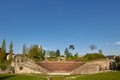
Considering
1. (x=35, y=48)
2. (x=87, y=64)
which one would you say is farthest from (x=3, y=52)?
(x=87, y=64)

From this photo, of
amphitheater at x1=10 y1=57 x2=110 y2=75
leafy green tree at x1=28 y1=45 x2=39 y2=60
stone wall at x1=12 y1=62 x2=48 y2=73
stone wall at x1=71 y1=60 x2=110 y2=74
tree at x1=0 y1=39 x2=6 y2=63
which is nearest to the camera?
stone wall at x1=71 y1=60 x2=110 y2=74

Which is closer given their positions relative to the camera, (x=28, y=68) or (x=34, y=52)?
→ (x=28, y=68)

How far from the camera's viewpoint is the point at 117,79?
29.5 metres

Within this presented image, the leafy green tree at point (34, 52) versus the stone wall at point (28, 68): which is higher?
the leafy green tree at point (34, 52)

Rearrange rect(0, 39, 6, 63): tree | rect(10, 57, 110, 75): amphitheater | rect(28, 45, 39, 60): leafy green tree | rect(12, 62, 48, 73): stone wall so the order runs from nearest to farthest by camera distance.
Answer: rect(10, 57, 110, 75): amphitheater
rect(12, 62, 48, 73): stone wall
rect(0, 39, 6, 63): tree
rect(28, 45, 39, 60): leafy green tree

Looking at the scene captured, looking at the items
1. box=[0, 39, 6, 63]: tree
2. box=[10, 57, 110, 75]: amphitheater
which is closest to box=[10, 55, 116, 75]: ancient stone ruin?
box=[10, 57, 110, 75]: amphitheater

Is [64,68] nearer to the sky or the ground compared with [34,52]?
nearer to the ground

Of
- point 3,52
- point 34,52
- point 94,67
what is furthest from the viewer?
point 34,52

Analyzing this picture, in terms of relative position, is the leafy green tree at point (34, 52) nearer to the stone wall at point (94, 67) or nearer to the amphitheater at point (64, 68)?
the amphitheater at point (64, 68)

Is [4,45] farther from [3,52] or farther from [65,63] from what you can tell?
[65,63]

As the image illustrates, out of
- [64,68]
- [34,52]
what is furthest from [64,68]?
[34,52]

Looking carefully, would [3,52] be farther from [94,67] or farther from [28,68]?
[94,67]

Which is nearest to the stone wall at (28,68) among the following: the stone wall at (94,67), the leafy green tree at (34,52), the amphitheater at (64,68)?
the amphitheater at (64,68)

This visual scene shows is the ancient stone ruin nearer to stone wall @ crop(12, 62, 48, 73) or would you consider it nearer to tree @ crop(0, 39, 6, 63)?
stone wall @ crop(12, 62, 48, 73)
